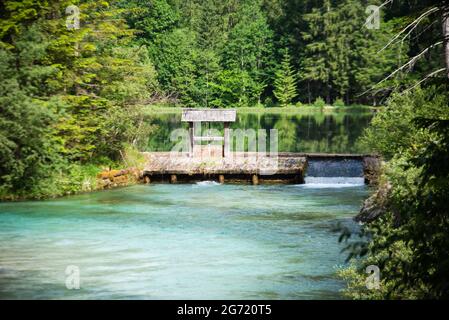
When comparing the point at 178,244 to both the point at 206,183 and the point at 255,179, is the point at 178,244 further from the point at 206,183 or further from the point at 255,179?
the point at 255,179

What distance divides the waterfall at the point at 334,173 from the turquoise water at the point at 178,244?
2408 millimetres

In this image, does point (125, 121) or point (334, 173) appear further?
point (334, 173)

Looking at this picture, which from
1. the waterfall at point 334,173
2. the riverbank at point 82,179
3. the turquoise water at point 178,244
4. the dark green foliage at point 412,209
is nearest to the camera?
the dark green foliage at point 412,209

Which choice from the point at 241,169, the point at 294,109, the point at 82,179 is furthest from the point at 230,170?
the point at 294,109

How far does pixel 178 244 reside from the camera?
19.6 metres

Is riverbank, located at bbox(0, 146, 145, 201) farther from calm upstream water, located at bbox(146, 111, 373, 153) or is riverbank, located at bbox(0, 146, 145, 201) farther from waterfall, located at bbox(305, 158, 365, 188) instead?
waterfall, located at bbox(305, 158, 365, 188)

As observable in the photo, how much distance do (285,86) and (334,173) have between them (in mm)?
63836

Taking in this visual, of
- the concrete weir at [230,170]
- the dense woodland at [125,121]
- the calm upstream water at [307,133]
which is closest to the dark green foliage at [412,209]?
the dense woodland at [125,121]

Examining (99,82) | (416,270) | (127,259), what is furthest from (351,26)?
(416,270)

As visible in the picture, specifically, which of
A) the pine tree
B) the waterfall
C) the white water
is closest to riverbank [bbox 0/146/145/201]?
the white water

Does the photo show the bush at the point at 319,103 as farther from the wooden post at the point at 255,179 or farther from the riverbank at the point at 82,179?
the wooden post at the point at 255,179

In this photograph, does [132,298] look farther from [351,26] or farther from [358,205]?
[351,26]

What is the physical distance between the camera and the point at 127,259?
1772cm

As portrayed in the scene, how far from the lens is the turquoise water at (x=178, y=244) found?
15117 mm
